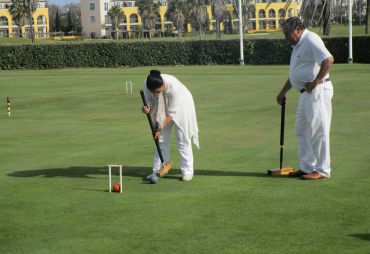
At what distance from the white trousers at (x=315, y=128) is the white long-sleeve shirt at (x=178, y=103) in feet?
4.72

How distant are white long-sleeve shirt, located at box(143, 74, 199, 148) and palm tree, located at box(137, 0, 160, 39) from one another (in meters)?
143

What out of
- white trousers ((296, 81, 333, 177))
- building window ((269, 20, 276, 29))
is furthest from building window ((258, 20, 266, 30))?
white trousers ((296, 81, 333, 177))

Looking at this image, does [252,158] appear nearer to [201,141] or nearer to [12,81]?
[201,141]

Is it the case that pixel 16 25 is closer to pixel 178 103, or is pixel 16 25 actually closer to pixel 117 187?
pixel 178 103

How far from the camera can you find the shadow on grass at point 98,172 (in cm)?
1085

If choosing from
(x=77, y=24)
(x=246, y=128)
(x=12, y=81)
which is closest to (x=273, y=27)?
(x=77, y=24)

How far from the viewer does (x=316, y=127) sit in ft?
33.1

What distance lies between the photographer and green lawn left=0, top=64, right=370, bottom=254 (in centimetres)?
732

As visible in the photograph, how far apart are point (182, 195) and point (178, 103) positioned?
4.76 ft

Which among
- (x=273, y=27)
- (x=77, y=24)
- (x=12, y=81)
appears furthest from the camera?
(x=77, y=24)

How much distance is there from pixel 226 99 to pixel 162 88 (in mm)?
14638

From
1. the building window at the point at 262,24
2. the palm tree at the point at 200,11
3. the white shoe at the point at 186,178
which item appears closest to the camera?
the white shoe at the point at 186,178

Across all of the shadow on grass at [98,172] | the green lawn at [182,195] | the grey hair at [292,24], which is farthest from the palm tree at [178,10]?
the grey hair at [292,24]

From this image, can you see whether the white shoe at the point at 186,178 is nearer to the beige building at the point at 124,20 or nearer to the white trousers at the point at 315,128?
the white trousers at the point at 315,128
